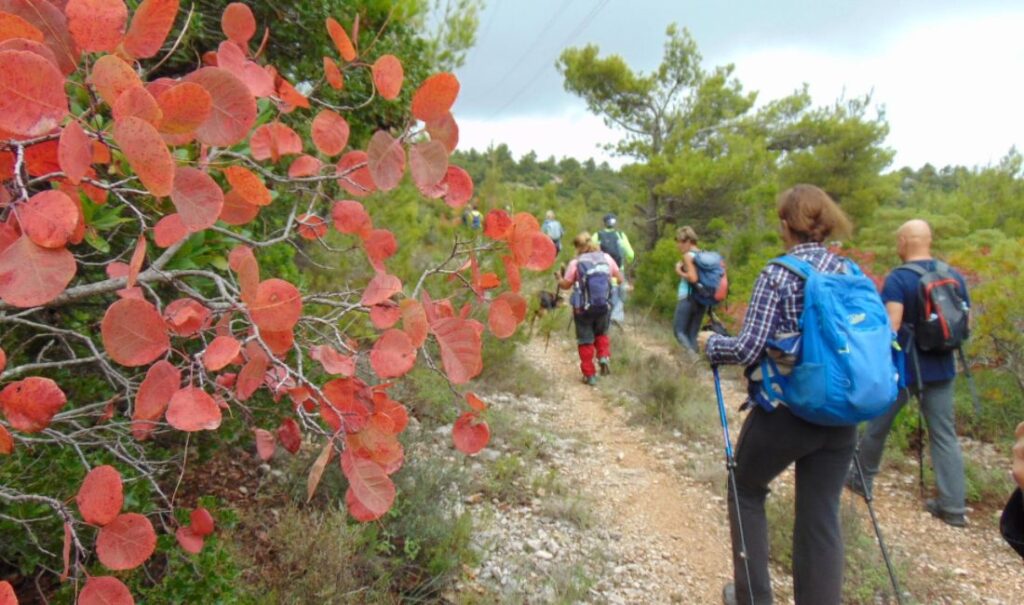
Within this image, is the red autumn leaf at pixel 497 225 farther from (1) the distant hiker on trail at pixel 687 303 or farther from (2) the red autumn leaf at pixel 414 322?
(1) the distant hiker on trail at pixel 687 303

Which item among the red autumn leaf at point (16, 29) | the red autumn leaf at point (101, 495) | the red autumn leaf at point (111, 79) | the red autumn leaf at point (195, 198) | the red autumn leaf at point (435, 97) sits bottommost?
the red autumn leaf at point (101, 495)

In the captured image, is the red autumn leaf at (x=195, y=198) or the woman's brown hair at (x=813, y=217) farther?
the woman's brown hair at (x=813, y=217)

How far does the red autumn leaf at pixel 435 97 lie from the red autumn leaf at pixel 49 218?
0.44 m

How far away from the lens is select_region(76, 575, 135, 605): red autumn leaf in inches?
27.1

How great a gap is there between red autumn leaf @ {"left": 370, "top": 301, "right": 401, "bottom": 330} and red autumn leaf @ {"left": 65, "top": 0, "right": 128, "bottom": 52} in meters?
0.44

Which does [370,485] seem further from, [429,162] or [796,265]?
[796,265]

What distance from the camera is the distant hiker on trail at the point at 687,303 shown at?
5805mm

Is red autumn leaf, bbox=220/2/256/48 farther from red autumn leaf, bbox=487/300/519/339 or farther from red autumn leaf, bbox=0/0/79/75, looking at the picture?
red autumn leaf, bbox=487/300/519/339

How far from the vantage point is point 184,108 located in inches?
22.4

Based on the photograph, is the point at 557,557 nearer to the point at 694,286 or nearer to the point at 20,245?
the point at 20,245

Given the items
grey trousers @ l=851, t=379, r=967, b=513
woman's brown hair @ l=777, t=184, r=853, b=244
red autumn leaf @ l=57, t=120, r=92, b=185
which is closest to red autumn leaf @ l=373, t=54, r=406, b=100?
red autumn leaf @ l=57, t=120, r=92, b=185

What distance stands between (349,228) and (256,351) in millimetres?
453

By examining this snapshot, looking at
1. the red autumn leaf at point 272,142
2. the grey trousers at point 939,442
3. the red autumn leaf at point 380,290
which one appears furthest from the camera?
the grey trousers at point 939,442

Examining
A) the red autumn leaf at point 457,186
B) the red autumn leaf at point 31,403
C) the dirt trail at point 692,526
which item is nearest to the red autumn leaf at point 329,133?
the red autumn leaf at point 457,186
